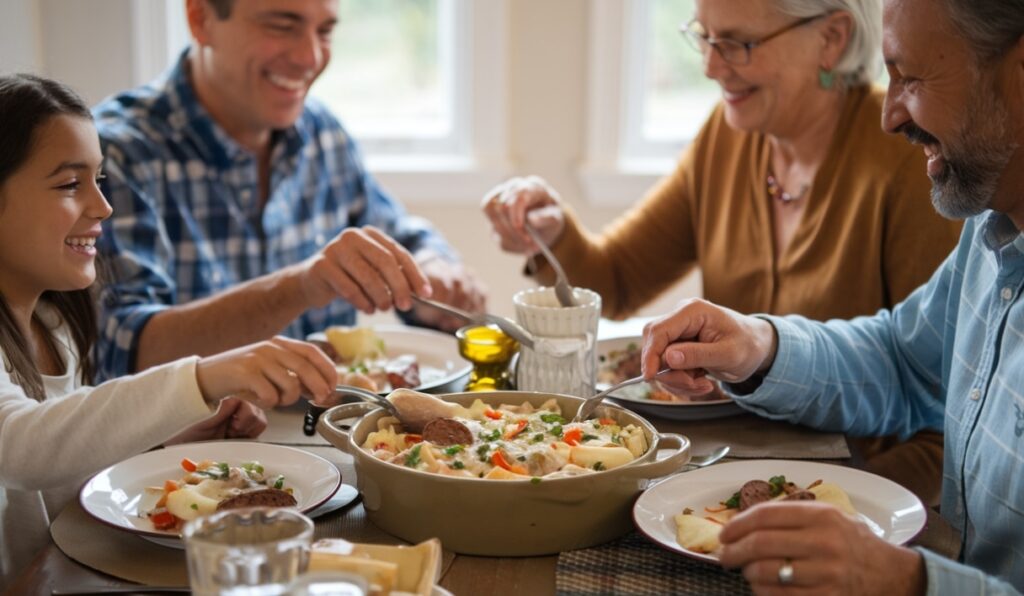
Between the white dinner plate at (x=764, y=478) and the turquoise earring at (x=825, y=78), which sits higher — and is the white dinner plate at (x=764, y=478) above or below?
below

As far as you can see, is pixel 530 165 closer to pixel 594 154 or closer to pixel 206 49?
pixel 594 154

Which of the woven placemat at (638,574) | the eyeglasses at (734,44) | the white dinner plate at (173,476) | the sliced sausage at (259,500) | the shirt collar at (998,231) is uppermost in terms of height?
the eyeglasses at (734,44)

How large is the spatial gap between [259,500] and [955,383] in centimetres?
94

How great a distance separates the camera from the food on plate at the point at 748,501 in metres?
1.19

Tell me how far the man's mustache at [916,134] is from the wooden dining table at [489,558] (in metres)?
0.44

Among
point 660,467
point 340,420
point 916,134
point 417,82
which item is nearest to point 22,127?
point 340,420

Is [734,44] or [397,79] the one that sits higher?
[734,44]

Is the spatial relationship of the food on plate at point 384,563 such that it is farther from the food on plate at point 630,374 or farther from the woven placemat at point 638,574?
the food on plate at point 630,374

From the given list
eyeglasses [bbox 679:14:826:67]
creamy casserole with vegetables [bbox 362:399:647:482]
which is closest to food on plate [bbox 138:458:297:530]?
creamy casserole with vegetables [bbox 362:399:647:482]

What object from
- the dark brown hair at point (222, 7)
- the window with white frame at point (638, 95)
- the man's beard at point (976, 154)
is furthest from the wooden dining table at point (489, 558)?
the window with white frame at point (638, 95)

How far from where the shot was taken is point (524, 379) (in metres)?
1.67

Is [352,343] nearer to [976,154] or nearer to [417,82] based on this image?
[976,154]

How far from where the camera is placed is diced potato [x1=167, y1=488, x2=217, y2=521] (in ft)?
4.01

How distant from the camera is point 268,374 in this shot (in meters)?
1.32
